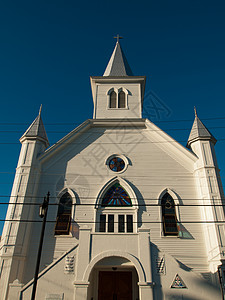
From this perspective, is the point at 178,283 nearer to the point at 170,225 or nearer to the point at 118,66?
the point at 170,225

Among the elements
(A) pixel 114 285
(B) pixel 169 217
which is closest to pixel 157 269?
(A) pixel 114 285

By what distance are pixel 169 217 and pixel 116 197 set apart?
3.62 metres

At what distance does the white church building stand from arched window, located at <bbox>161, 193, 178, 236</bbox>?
0.20 ft

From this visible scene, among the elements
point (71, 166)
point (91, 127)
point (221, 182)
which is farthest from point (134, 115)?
point (221, 182)

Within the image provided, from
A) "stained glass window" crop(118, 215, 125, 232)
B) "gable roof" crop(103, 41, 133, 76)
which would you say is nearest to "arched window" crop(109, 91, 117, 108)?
"gable roof" crop(103, 41, 133, 76)

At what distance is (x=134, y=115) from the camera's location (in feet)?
69.9

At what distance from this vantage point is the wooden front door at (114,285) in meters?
14.8

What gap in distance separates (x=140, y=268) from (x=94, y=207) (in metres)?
4.94

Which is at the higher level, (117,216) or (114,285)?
(117,216)

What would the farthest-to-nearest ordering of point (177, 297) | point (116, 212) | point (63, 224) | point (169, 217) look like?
point (116, 212), point (169, 217), point (63, 224), point (177, 297)

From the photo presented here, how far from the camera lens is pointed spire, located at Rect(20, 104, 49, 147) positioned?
61.0 feet

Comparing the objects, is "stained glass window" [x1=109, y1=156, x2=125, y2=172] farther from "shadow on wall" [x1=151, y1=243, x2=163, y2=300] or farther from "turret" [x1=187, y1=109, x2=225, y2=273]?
"shadow on wall" [x1=151, y1=243, x2=163, y2=300]

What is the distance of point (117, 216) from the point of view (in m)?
16.4

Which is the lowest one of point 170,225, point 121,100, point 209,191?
point 170,225
